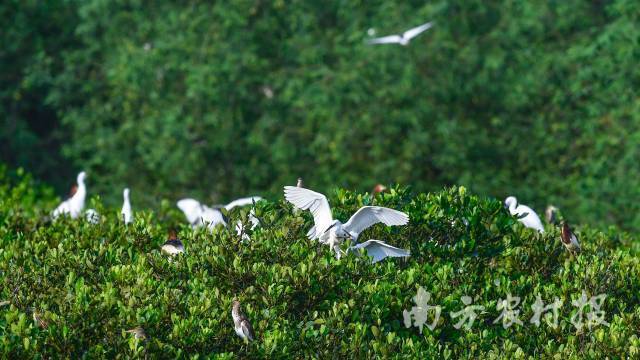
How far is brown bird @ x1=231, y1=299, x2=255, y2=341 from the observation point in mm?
10289

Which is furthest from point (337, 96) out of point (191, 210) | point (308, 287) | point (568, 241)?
point (308, 287)

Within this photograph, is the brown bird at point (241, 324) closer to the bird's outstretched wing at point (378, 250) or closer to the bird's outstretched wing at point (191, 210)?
the bird's outstretched wing at point (378, 250)

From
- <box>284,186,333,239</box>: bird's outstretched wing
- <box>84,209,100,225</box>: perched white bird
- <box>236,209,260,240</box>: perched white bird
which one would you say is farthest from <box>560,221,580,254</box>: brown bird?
<box>84,209,100,225</box>: perched white bird

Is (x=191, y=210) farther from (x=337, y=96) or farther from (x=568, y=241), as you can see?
(x=337, y=96)

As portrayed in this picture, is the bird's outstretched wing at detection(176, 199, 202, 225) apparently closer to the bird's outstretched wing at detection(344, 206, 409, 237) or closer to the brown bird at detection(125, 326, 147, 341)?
the bird's outstretched wing at detection(344, 206, 409, 237)

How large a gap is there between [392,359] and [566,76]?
1678cm

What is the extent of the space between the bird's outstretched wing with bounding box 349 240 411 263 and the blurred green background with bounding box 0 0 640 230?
13.7 metres

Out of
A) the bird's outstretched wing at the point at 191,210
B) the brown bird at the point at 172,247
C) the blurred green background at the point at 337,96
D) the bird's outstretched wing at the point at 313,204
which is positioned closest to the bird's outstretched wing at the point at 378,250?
the bird's outstretched wing at the point at 313,204

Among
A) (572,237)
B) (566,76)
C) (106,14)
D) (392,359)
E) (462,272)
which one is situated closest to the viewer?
(392,359)

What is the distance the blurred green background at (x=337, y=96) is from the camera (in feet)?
84.3

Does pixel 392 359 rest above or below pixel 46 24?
above

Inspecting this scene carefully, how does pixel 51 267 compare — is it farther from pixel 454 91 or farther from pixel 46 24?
pixel 46 24

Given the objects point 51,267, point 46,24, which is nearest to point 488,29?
point 46,24

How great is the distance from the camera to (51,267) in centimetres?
1190
